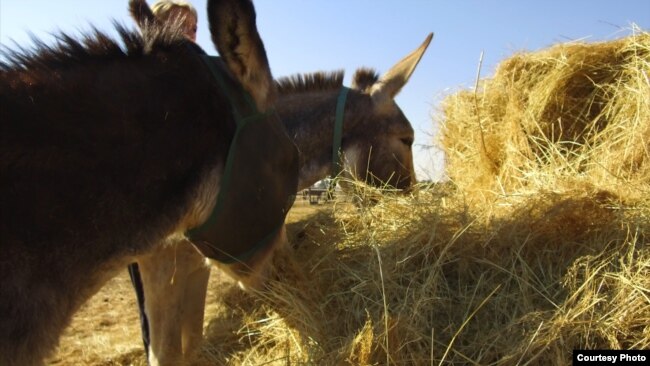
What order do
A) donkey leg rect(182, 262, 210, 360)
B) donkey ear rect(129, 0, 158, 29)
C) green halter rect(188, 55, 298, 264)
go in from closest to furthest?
1. green halter rect(188, 55, 298, 264)
2. donkey ear rect(129, 0, 158, 29)
3. donkey leg rect(182, 262, 210, 360)

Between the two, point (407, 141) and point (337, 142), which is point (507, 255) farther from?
point (407, 141)

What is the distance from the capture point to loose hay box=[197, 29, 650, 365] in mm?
2016

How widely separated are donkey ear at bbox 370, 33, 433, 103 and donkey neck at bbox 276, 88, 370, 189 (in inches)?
14.9

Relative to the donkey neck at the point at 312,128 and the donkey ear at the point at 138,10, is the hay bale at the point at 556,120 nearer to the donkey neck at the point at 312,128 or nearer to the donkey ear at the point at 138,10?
the donkey neck at the point at 312,128

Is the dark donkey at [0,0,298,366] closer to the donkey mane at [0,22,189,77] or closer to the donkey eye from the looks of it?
the donkey mane at [0,22,189,77]

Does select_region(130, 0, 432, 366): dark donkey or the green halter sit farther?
select_region(130, 0, 432, 366): dark donkey

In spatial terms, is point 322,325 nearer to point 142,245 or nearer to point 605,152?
point 142,245

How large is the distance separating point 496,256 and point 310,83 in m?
2.24

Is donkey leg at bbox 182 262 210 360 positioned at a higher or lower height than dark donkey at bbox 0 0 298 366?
lower

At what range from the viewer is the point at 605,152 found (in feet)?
10.5

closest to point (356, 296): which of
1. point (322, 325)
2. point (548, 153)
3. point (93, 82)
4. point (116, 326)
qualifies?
point (322, 325)

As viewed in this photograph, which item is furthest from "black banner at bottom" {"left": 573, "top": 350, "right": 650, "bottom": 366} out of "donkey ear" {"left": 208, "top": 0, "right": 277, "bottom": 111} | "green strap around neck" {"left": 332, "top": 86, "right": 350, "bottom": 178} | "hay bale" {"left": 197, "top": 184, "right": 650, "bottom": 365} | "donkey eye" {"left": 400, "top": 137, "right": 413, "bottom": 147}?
"donkey eye" {"left": 400, "top": 137, "right": 413, "bottom": 147}

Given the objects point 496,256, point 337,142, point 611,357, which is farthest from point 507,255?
point 337,142

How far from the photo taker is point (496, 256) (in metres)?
2.48
